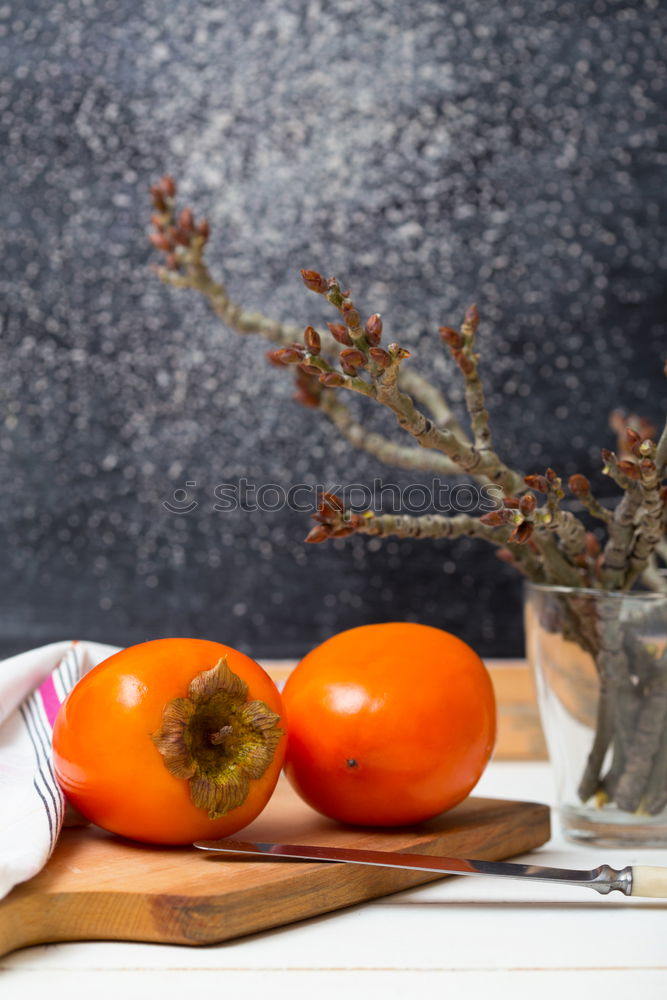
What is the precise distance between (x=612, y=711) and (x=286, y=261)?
0.60m

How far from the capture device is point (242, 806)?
0.55 m

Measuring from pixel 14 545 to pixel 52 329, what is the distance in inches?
9.6

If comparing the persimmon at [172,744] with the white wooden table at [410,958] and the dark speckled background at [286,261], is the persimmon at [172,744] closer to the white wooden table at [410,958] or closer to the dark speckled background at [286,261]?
the white wooden table at [410,958]

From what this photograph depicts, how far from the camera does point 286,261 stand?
1.01 m

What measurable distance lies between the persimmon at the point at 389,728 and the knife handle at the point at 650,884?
13 cm

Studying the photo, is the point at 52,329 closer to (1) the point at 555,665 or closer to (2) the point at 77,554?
(2) the point at 77,554

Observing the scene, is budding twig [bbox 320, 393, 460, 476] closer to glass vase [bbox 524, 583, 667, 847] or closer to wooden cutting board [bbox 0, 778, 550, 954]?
glass vase [bbox 524, 583, 667, 847]

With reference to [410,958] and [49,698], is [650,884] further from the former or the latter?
[49,698]

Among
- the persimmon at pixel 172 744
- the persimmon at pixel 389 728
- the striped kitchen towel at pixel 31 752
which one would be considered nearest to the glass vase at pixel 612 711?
the persimmon at pixel 389 728

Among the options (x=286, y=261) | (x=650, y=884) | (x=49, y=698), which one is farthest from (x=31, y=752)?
(x=286, y=261)

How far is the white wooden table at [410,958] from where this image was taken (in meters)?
0.45

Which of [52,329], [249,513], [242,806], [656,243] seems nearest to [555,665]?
[242,806]

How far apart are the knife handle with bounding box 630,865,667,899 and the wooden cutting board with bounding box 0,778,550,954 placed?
13 centimetres

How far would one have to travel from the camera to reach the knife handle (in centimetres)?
51
